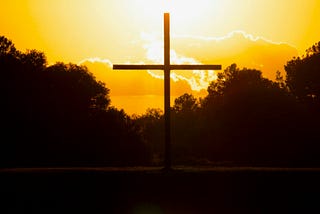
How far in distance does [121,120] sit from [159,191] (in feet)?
134

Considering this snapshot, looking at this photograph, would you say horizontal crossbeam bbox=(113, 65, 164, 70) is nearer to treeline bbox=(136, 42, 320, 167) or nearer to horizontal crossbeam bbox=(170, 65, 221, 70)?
horizontal crossbeam bbox=(170, 65, 221, 70)

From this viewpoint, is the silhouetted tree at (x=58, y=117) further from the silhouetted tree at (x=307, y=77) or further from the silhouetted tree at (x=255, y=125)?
Answer: the silhouetted tree at (x=307, y=77)

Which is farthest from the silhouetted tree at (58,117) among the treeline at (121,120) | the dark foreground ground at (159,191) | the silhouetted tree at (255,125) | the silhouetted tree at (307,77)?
the dark foreground ground at (159,191)

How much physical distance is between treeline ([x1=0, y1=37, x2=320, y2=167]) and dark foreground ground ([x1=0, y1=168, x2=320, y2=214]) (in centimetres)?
2374

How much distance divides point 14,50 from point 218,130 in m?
18.1

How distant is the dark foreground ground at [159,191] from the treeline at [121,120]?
23736mm

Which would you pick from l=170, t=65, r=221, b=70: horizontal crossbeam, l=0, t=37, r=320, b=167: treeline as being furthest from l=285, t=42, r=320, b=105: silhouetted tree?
l=170, t=65, r=221, b=70: horizontal crossbeam

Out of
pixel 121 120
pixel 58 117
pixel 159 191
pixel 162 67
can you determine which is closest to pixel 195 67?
pixel 162 67

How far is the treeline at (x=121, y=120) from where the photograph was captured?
50188mm

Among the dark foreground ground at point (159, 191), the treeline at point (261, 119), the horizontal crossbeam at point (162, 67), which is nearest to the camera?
the dark foreground ground at point (159, 191)

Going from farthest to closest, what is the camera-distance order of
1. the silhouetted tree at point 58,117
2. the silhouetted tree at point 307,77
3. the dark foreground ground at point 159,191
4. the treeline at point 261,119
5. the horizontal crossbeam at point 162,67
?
1. the silhouetted tree at point 307,77
2. the treeline at point 261,119
3. the silhouetted tree at point 58,117
4. the horizontal crossbeam at point 162,67
5. the dark foreground ground at point 159,191

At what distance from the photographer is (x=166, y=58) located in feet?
72.0

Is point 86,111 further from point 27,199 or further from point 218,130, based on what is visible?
point 27,199

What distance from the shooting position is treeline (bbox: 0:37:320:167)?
50.2 metres
